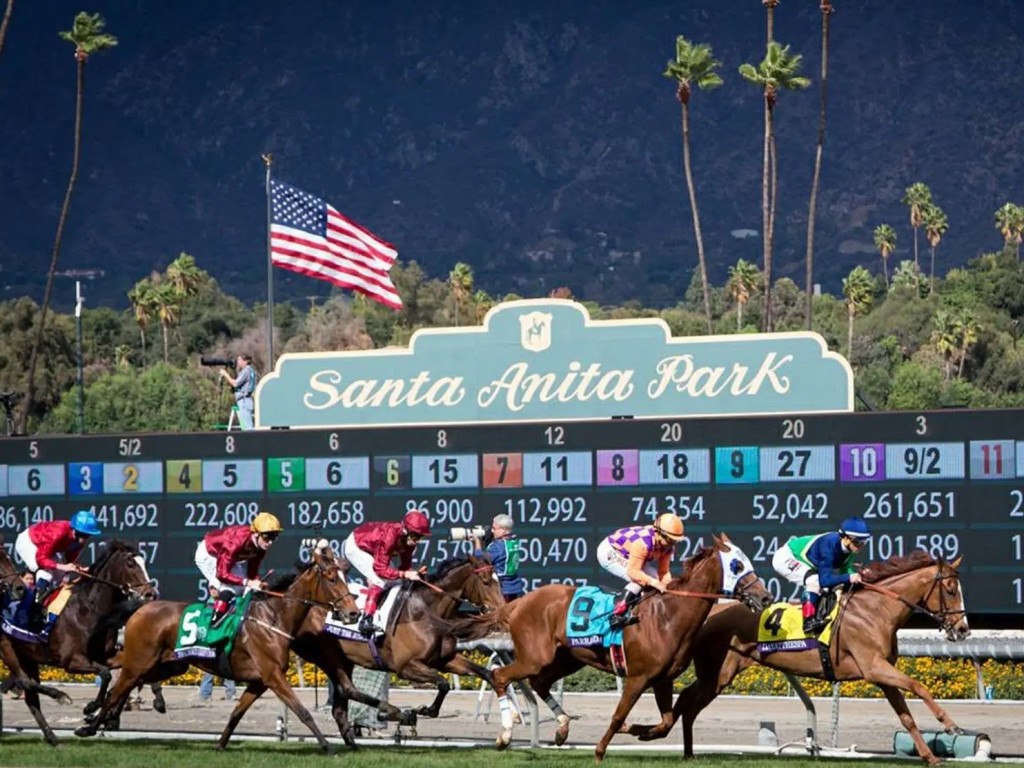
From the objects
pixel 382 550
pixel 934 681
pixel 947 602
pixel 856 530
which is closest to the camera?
pixel 856 530

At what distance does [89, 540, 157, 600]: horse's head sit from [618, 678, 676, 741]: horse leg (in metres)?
4.77

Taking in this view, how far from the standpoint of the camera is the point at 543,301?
73.3 feet

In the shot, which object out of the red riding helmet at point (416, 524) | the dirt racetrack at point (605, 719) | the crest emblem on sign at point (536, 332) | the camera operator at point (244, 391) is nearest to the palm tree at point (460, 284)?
the camera operator at point (244, 391)

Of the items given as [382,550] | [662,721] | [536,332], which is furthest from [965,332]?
[662,721]

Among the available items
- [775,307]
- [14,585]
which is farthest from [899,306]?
[14,585]

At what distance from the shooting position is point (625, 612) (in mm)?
14367

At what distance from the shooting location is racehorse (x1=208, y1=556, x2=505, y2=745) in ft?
52.0

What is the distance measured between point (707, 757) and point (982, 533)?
19.5 feet

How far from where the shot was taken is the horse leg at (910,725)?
13719mm

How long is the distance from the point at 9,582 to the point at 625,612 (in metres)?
5.52

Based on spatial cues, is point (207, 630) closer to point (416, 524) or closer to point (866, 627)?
point (416, 524)

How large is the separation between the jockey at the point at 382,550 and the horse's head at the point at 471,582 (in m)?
0.22

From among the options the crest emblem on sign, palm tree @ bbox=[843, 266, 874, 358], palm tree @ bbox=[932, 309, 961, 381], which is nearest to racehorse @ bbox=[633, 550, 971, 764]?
the crest emblem on sign

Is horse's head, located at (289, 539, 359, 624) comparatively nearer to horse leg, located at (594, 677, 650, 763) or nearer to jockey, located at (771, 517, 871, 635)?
horse leg, located at (594, 677, 650, 763)
